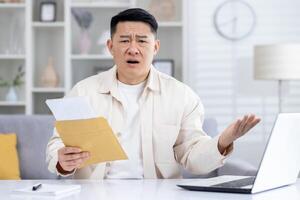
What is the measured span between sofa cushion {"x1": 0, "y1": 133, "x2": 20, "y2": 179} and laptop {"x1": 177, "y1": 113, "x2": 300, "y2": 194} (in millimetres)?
1538

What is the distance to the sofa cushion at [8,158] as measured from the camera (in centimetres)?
320

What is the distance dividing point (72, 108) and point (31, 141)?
1.66 m

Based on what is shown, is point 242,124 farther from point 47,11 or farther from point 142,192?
point 47,11

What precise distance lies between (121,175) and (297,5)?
3.10 metres

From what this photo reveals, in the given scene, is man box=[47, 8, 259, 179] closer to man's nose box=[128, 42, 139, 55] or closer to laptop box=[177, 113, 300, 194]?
man's nose box=[128, 42, 139, 55]

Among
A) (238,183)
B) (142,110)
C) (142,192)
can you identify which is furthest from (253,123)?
(142,110)

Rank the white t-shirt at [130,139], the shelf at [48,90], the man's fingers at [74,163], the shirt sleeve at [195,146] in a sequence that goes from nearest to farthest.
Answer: the man's fingers at [74,163], the shirt sleeve at [195,146], the white t-shirt at [130,139], the shelf at [48,90]

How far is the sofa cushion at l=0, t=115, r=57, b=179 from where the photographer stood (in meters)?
3.28

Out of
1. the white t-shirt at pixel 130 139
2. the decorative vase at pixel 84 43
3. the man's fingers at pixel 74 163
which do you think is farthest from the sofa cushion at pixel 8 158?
the decorative vase at pixel 84 43

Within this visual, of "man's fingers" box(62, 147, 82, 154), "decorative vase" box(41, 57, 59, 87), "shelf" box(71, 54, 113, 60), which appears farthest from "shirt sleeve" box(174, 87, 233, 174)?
"decorative vase" box(41, 57, 59, 87)

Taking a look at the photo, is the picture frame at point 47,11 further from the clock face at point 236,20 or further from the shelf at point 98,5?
the clock face at point 236,20

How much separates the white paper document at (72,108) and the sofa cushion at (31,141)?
1597mm

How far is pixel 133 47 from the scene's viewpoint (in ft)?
7.64

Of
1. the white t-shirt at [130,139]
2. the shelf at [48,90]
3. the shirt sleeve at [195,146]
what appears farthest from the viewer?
the shelf at [48,90]
